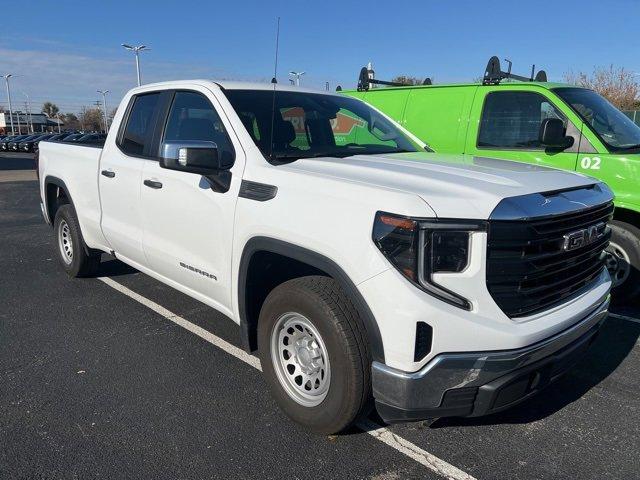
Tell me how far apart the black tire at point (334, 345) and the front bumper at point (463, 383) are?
4.6 inches

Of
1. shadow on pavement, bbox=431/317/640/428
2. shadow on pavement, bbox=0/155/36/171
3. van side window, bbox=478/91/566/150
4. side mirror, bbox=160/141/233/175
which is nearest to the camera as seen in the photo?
side mirror, bbox=160/141/233/175

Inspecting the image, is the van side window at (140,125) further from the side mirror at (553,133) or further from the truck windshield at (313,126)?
the side mirror at (553,133)

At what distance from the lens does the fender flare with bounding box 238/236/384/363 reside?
2.44 meters

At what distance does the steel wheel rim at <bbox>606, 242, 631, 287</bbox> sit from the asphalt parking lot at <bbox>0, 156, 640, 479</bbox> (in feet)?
1.85

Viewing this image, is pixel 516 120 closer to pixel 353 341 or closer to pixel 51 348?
pixel 353 341

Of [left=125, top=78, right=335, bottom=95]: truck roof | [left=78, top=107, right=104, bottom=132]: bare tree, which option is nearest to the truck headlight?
[left=125, top=78, right=335, bottom=95]: truck roof

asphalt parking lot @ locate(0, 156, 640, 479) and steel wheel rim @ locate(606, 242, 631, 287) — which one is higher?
steel wheel rim @ locate(606, 242, 631, 287)

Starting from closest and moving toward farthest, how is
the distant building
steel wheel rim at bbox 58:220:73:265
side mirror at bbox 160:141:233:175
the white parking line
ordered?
the white parking line, side mirror at bbox 160:141:233:175, steel wheel rim at bbox 58:220:73:265, the distant building

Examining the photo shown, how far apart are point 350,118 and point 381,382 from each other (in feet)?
7.73

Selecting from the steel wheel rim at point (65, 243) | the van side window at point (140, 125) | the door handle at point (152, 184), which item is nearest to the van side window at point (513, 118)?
the van side window at point (140, 125)

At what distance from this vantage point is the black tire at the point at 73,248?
5.50 metres

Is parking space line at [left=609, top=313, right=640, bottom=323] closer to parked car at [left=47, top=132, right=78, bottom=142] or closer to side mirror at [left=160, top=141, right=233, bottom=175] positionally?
side mirror at [left=160, top=141, right=233, bottom=175]

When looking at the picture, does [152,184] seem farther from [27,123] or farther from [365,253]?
[27,123]

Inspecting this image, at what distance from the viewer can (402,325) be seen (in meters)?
2.30
